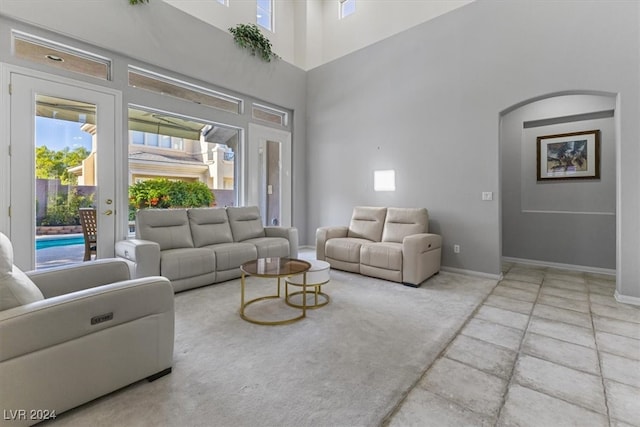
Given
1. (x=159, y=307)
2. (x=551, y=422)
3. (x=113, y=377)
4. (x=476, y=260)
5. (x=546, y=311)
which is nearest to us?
(x=551, y=422)

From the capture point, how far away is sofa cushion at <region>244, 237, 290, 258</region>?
409 centimetres

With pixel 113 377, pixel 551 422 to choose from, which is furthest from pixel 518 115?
pixel 113 377

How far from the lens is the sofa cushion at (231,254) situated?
11.8 feet

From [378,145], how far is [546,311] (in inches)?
130

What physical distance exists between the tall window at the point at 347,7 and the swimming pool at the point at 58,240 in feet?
19.5

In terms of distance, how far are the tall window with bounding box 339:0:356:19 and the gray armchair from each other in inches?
243

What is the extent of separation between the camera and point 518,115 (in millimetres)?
4816

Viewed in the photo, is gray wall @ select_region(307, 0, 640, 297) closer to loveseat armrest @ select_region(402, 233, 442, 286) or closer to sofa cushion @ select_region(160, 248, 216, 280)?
loveseat armrest @ select_region(402, 233, 442, 286)

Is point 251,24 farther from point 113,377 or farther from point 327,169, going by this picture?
point 113,377

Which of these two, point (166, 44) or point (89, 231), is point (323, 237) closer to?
point (89, 231)

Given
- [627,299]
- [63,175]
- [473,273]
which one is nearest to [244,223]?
[63,175]

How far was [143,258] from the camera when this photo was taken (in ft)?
9.84

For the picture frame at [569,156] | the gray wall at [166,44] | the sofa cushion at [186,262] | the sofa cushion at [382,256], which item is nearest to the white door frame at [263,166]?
the gray wall at [166,44]

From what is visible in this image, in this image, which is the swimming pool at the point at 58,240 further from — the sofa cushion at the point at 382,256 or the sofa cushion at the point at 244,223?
the sofa cushion at the point at 382,256
